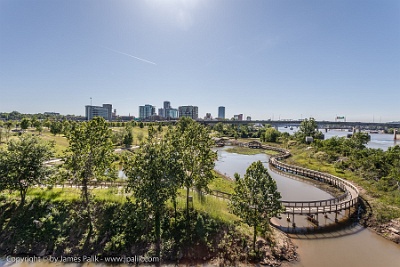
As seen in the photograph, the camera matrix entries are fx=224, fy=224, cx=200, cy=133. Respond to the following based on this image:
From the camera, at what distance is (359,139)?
181 feet

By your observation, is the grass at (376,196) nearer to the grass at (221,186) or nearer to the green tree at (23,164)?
the grass at (221,186)

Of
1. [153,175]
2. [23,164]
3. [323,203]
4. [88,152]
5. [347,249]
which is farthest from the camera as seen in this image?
[323,203]

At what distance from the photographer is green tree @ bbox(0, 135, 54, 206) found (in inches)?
812

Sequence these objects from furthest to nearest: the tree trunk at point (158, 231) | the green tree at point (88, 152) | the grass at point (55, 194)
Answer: the grass at point (55, 194), the green tree at point (88, 152), the tree trunk at point (158, 231)

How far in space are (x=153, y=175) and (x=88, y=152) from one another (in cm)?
643

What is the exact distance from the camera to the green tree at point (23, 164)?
67.7 feet

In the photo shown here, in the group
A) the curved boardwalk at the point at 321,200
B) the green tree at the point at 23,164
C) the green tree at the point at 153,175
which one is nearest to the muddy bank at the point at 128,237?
the green tree at the point at 153,175

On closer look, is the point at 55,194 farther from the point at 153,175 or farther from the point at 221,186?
the point at 221,186

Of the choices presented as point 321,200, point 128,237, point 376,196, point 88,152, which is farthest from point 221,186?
point 376,196

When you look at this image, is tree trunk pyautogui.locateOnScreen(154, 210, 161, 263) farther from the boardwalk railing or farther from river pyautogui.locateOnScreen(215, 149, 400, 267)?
the boardwalk railing

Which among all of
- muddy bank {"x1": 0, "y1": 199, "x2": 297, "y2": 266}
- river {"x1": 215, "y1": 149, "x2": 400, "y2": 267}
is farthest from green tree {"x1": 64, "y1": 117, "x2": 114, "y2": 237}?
river {"x1": 215, "y1": 149, "x2": 400, "y2": 267}

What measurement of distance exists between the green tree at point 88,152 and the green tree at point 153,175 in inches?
104

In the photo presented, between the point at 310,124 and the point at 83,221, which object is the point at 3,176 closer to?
the point at 83,221

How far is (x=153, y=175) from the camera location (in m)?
18.0
